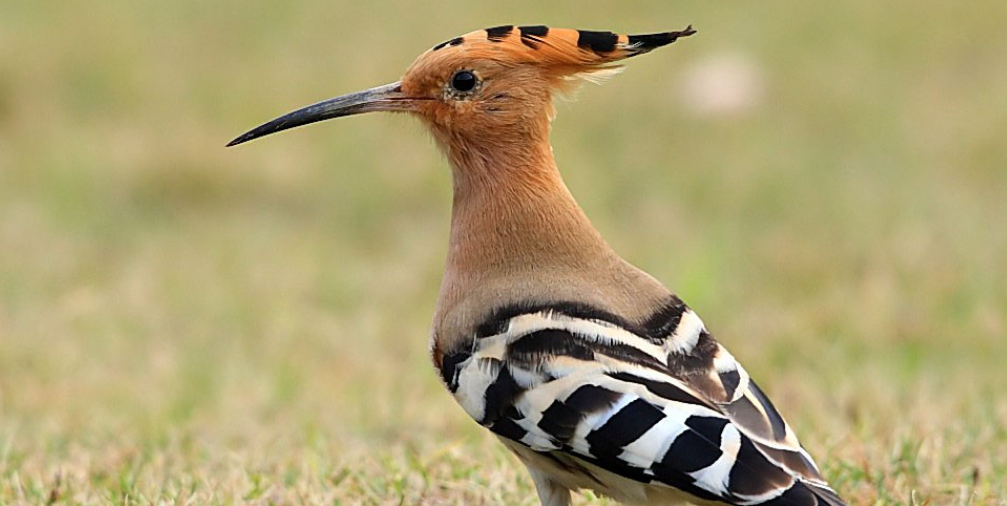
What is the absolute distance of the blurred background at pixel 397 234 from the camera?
3.65m

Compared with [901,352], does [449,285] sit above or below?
above

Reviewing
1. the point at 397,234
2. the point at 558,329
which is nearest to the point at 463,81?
the point at 558,329

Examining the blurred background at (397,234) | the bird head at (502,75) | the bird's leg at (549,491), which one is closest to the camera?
the bird's leg at (549,491)

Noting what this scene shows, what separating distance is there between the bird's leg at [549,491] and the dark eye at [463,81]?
0.79 metres

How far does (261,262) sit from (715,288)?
1.85 m

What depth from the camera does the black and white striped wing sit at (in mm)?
2447

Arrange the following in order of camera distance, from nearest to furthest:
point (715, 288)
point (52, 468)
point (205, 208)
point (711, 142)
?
point (52, 468)
point (715, 288)
point (205, 208)
point (711, 142)

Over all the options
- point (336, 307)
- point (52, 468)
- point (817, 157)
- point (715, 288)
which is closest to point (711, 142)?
point (817, 157)

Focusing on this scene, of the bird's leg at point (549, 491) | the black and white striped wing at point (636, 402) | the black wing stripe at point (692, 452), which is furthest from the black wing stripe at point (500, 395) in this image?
the black wing stripe at point (692, 452)

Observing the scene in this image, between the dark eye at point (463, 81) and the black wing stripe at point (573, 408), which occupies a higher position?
the dark eye at point (463, 81)

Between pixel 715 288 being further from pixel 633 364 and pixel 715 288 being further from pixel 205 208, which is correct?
pixel 633 364

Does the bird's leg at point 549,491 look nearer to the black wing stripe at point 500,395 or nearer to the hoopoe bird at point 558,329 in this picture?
the hoopoe bird at point 558,329

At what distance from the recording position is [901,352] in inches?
200

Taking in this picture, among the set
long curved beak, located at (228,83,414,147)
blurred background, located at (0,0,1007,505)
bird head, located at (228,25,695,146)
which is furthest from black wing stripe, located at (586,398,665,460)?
long curved beak, located at (228,83,414,147)
